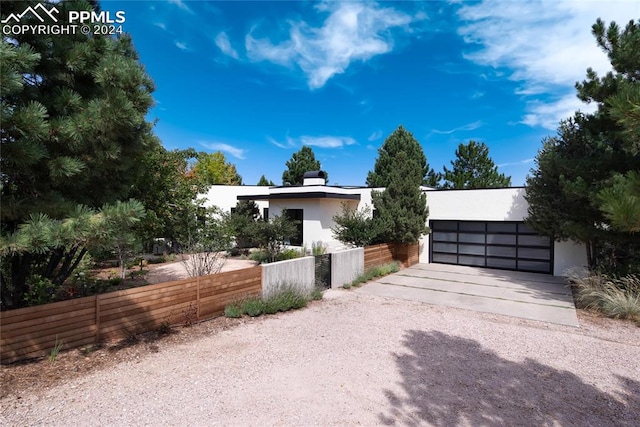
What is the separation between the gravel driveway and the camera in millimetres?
3297

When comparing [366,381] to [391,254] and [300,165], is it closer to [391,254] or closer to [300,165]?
[391,254]

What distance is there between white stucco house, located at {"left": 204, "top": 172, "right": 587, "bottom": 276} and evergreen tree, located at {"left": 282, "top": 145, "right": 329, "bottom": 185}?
1282 centimetres

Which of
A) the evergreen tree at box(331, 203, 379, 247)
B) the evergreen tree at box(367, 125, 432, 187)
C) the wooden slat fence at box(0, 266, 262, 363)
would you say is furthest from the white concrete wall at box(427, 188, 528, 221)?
the evergreen tree at box(367, 125, 432, 187)

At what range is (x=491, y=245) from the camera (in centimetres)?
1262

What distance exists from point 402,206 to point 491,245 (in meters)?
3.99

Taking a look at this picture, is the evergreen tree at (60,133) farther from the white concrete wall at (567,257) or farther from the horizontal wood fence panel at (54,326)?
the white concrete wall at (567,257)

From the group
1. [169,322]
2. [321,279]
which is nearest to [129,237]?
[169,322]

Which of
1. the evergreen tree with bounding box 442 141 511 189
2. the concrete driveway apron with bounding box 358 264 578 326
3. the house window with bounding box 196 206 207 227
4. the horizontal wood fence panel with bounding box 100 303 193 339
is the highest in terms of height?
the evergreen tree with bounding box 442 141 511 189

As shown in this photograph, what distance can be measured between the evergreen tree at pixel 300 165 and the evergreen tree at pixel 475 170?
440 inches

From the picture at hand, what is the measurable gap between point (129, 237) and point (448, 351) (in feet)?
16.7

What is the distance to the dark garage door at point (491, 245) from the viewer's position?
11.7 metres

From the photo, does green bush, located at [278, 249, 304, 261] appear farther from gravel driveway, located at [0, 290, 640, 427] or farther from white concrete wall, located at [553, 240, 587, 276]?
white concrete wall, located at [553, 240, 587, 276]

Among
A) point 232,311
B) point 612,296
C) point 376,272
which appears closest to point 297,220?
point 376,272

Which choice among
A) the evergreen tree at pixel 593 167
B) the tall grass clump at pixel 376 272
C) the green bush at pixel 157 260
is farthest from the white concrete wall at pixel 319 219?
the evergreen tree at pixel 593 167
